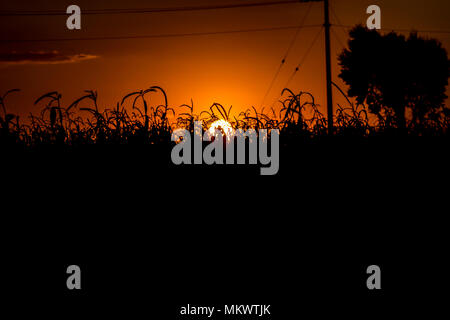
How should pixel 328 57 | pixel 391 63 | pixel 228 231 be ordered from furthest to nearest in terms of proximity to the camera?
pixel 391 63 < pixel 328 57 < pixel 228 231

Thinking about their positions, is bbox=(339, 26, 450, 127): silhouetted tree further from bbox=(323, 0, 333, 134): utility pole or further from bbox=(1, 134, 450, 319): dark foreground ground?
bbox=(1, 134, 450, 319): dark foreground ground

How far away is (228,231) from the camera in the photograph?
15.0ft

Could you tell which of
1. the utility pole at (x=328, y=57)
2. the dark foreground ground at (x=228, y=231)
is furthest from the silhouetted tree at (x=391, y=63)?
the dark foreground ground at (x=228, y=231)

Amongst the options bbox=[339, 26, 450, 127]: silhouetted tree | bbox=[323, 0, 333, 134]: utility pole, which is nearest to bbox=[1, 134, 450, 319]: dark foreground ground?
bbox=[323, 0, 333, 134]: utility pole

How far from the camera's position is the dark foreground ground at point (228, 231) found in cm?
404

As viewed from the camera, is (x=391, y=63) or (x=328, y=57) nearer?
(x=328, y=57)

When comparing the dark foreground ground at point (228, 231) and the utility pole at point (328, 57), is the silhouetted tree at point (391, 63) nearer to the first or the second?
the utility pole at point (328, 57)

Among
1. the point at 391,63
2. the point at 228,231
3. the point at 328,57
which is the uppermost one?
the point at 391,63

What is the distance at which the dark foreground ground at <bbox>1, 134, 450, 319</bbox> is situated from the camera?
404 centimetres

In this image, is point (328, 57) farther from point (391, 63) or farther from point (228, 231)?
point (391, 63)

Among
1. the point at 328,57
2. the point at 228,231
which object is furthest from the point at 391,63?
the point at 228,231

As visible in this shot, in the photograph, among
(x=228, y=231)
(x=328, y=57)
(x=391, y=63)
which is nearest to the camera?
(x=228, y=231)
